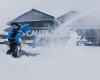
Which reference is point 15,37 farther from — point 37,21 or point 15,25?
point 37,21

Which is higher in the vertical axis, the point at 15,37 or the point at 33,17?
the point at 33,17

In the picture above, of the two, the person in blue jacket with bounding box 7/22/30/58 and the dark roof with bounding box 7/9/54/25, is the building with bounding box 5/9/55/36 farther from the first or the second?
the person in blue jacket with bounding box 7/22/30/58

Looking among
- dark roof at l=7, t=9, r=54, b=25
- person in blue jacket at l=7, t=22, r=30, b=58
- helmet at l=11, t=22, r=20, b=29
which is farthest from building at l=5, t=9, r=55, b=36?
helmet at l=11, t=22, r=20, b=29

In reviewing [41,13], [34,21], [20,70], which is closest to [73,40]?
[34,21]

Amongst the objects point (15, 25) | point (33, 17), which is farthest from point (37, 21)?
point (15, 25)

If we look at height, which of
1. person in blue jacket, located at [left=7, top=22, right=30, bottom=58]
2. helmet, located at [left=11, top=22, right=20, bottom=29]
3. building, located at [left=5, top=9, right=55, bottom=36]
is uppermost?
building, located at [left=5, top=9, right=55, bottom=36]

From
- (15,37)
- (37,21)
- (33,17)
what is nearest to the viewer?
(15,37)

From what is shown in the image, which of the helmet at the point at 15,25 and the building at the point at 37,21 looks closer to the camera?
the helmet at the point at 15,25

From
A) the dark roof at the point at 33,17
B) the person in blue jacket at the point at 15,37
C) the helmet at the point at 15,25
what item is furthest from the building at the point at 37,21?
the helmet at the point at 15,25

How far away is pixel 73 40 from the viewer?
77.5 feet

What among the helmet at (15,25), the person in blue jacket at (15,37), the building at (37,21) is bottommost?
the person in blue jacket at (15,37)

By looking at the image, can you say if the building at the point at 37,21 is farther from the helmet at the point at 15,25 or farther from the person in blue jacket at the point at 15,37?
the helmet at the point at 15,25

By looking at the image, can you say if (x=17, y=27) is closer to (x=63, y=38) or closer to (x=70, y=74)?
(x=70, y=74)

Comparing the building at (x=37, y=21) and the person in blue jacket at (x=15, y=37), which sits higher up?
the building at (x=37, y=21)
